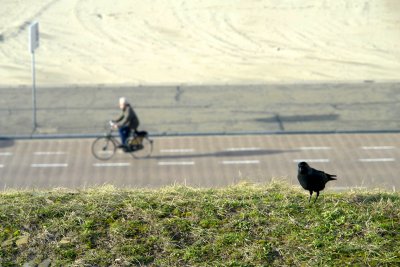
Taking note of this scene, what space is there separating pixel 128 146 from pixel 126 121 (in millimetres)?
645

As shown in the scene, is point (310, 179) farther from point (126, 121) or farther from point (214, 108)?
point (214, 108)

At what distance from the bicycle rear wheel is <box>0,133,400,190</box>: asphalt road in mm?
159

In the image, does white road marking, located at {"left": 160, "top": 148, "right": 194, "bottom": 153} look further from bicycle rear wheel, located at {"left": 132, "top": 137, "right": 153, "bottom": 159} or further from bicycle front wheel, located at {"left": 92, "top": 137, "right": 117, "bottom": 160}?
bicycle front wheel, located at {"left": 92, "top": 137, "right": 117, "bottom": 160}

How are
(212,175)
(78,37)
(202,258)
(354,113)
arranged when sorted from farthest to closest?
(78,37) → (354,113) → (212,175) → (202,258)

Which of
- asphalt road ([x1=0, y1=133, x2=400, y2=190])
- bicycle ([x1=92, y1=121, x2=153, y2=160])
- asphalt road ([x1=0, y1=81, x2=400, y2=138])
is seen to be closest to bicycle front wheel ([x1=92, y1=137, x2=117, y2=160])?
bicycle ([x1=92, y1=121, x2=153, y2=160])

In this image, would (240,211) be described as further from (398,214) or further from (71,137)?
(71,137)

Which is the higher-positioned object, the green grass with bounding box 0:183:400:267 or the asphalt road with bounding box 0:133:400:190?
the green grass with bounding box 0:183:400:267

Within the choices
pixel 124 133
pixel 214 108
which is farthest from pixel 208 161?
pixel 214 108

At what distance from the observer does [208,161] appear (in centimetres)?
1800

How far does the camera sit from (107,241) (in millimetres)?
7469

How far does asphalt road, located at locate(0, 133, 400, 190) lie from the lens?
54.3ft

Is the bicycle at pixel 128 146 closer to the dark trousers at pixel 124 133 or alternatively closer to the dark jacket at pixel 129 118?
the dark trousers at pixel 124 133

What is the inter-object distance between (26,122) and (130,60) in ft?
21.8

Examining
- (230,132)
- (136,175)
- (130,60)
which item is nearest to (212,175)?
(136,175)
